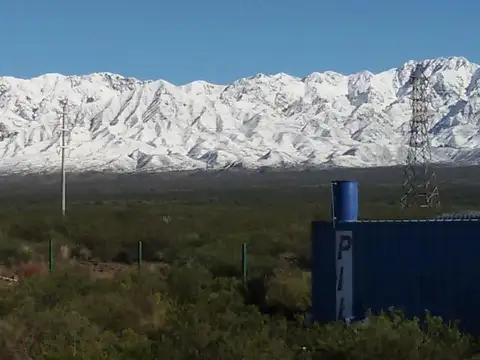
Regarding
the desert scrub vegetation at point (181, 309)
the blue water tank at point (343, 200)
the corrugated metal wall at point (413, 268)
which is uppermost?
the blue water tank at point (343, 200)

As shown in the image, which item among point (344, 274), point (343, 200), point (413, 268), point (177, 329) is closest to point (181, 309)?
point (344, 274)

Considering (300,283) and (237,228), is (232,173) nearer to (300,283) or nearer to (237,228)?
(237,228)

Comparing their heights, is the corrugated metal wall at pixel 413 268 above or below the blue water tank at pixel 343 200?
below

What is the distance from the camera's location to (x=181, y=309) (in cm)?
1664

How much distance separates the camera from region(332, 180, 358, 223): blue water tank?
16.5m

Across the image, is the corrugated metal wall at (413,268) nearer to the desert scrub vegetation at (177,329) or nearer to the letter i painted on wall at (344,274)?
the letter i painted on wall at (344,274)

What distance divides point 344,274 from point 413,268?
4.55 feet

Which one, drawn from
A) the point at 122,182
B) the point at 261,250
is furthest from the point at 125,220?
the point at 122,182

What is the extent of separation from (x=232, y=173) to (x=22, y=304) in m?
173

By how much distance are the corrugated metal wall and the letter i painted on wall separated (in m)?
0.08

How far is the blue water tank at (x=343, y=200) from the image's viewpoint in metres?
16.5

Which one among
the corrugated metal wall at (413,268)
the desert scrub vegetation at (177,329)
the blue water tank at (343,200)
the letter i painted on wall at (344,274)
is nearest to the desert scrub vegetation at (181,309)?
the desert scrub vegetation at (177,329)

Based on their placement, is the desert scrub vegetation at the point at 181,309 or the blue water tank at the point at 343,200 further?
the blue water tank at the point at 343,200

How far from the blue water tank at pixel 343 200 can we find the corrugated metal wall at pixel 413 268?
0.23 meters
